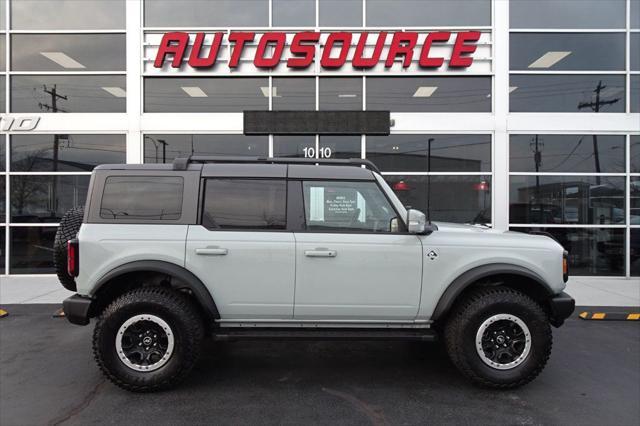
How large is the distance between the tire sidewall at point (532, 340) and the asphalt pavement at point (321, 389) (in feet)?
0.61

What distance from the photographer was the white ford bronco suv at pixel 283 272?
359 cm

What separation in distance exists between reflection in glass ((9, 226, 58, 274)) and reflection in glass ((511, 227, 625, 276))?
1095cm

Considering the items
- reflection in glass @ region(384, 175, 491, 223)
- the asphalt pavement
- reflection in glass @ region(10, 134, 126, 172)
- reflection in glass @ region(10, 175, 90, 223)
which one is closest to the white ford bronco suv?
the asphalt pavement

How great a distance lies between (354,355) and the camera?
14.5ft

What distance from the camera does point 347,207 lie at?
3824 mm

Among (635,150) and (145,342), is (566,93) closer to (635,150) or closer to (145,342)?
(635,150)

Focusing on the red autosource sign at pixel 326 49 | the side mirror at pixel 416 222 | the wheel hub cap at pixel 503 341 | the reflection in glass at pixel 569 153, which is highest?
the red autosource sign at pixel 326 49

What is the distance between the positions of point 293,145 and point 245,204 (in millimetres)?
5820

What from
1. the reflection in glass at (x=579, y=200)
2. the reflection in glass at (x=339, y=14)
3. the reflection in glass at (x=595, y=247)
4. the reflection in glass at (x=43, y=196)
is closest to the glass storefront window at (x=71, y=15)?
the reflection in glass at (x=43, y=196)

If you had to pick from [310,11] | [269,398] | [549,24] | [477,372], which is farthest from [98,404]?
[549,24]

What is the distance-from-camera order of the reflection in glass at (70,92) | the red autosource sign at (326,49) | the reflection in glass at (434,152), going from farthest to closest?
1. the reflection in glass at (70,92)
2. the reflection in glass at (434,152)
3. the red autosource sign at (326,49)

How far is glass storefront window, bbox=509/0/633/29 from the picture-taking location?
30.9 ft

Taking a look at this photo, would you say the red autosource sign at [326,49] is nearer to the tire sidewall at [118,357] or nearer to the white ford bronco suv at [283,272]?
the white ford bronco suv at [283,272]

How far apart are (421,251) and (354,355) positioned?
1513 millimetres
